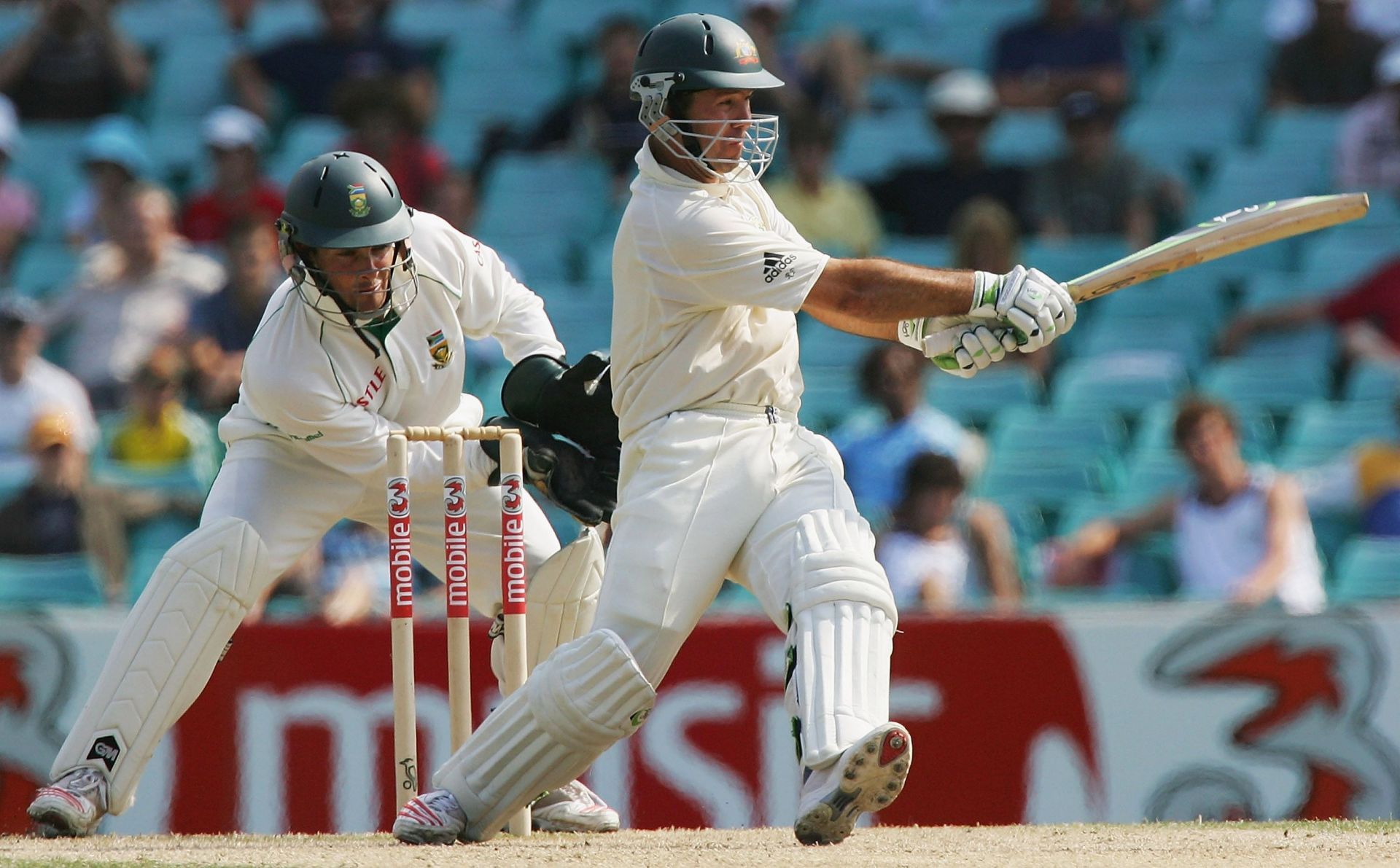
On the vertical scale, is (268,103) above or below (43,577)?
above

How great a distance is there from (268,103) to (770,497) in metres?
6.88

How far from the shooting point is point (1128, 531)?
7.59m

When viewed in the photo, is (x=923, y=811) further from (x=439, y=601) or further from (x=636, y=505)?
(x=636, y=505)

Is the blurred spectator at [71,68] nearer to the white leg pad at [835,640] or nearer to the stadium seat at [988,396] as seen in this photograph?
the stadium seat at [988,396]

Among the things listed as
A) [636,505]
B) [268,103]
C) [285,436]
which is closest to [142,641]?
[285,436]

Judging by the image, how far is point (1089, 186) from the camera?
9.19 m

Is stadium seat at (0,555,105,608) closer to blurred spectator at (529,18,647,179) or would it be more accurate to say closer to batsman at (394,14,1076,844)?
blurred spectator at (529,18,647,179)

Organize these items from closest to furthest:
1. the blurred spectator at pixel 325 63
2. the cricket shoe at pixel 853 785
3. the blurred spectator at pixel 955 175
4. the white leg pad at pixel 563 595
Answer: the cricket shoe at pixel 853 785
the white leg pad at pixel 563 595
the blurred spectator at pixel 955 175
the blurred spectator at pixel 325 63

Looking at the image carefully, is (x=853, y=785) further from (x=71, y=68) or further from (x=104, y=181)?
(x=71, y=68)

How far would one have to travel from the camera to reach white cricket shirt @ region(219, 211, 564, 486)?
5035 mm

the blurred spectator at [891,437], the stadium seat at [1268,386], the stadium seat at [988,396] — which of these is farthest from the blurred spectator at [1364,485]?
the blurred spectator at [891,437]

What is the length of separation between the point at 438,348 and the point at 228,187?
4.93m

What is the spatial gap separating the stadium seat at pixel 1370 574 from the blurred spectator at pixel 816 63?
11.8 ft

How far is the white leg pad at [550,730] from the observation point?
4355mm
